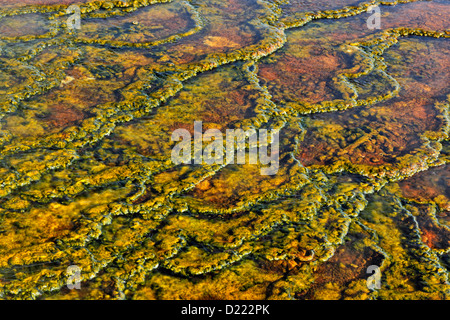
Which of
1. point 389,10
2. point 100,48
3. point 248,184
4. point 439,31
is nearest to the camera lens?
point 248,184

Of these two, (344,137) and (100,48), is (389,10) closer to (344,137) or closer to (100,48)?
(344,137)

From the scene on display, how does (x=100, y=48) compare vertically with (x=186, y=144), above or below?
above

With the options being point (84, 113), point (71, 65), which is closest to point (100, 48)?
point (71, 65)

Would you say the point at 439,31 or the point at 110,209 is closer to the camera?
the point at 110,209
